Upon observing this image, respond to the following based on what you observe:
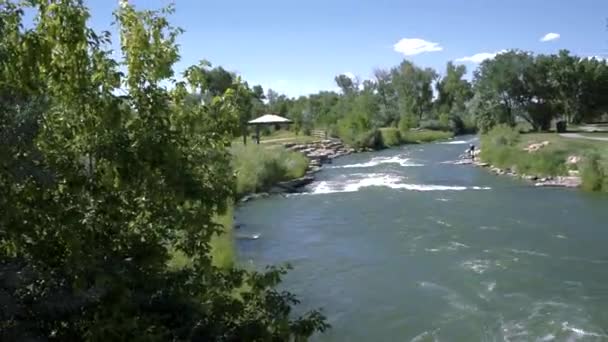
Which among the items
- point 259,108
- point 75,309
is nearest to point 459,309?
point 75,309

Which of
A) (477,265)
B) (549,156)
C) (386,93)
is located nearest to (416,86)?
(386,93)

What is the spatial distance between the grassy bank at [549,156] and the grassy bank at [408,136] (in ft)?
52.3

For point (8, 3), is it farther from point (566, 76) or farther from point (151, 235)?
point (566, 76)

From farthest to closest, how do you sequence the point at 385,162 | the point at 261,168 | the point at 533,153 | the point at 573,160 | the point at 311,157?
the point at 311,157 → the point at 385,162 → the point at 533,153 → the point at 573,160 → the point at 261,168

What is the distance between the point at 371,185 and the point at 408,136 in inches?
1384

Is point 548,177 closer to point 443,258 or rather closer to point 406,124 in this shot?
point 443,258

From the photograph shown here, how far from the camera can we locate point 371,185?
2598cm

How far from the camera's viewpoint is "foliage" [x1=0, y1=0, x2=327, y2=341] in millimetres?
4164

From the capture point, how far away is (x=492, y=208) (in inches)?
779

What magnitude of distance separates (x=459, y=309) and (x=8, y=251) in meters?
7.91

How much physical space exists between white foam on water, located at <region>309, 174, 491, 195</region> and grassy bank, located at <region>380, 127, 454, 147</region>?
24.9 meters

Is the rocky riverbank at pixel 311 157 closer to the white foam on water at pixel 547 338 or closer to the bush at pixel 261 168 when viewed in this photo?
the bush at pixel 261 168

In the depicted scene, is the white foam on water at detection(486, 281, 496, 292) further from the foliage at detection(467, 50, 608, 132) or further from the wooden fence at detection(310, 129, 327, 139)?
the wooden fence at detection(310, 129, 327, 139)

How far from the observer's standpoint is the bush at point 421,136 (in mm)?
58350
